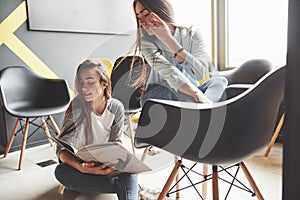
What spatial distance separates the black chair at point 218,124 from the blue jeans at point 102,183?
37cm

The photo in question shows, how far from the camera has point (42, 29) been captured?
2.52 m

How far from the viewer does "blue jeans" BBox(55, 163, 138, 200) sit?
1.19 meters

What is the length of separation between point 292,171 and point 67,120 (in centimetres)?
104

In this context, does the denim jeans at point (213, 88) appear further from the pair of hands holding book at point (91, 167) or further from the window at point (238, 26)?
the window at point (238, 26)

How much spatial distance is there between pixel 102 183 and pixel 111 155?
0.68 ft

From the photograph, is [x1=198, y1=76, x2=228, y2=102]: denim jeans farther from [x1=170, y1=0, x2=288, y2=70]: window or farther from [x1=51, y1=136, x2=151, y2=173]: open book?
[x1=170, y1=0, x2=288, y2=70]: window

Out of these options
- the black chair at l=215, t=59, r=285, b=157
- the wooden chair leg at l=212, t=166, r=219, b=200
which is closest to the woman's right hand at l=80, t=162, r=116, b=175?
the wooden chair leg at l=212, t=166, r=219, b=200

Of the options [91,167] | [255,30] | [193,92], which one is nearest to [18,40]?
[91,167]

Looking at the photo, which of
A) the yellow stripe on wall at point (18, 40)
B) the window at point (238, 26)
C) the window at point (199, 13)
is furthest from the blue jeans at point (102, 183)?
the window at point (199, 13)

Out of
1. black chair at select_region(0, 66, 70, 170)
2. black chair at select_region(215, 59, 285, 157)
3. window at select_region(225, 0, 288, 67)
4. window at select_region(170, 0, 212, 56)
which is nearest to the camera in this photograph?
black chair at select_region(215, 59, 285, 157)

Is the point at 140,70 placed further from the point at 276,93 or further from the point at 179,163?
the point at 276,93

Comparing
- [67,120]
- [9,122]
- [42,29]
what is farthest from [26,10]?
[67,120]

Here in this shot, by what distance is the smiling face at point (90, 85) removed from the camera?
48.9 inches

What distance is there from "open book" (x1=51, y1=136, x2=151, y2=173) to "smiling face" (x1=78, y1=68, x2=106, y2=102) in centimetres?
26
